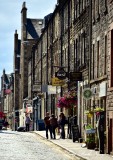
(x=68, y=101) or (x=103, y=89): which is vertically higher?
(x=103, y=89)

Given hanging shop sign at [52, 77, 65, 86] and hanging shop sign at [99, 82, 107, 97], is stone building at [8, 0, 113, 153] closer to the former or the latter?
hanging shop sign at [99, 82, 107, 97]

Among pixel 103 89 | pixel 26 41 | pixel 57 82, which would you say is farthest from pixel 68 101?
pixel 26 41

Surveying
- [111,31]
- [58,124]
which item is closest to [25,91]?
[58,124]

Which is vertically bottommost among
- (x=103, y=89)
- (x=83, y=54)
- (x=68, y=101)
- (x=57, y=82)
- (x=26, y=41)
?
(x=68, y=101)

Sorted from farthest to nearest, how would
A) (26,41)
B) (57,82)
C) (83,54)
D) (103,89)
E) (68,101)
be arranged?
(26,41), (57,82), (68,101), (83,54), (103,89)

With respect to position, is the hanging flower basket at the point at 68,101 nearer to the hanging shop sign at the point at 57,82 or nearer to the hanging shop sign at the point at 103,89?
the hanging shop sign at the point at 57,82

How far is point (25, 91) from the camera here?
8156 cm

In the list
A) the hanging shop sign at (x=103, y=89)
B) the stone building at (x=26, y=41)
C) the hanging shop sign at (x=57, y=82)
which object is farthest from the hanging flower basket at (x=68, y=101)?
the stone building at (x=26, y=41)

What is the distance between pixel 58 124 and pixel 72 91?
2.58m

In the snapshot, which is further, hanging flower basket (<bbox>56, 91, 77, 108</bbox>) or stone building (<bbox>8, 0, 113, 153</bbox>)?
hanging flower basket (<bbox>56, 91, 77, 108</bbox>)

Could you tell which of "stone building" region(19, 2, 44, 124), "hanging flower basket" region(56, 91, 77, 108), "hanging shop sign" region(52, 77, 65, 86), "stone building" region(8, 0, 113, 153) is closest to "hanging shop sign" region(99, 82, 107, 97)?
"stone building" region(8, 0, 113, 153)

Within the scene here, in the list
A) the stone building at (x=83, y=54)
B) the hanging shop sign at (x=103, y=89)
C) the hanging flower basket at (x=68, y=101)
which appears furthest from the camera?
the hanging flower basket at (x=68, y=101)

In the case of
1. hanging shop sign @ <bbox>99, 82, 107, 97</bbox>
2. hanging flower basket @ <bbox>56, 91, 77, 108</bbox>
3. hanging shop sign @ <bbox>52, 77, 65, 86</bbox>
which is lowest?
hanging flower basket @ <bbox>56, 91, 77, 108</bbox>

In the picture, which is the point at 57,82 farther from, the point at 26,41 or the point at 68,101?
the point at 26,41
